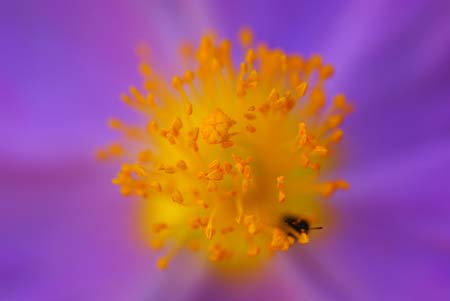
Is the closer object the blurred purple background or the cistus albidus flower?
the cistus albidus flower

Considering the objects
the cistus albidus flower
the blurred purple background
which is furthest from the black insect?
the blurred purple background

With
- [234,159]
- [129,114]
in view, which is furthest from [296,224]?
[129,114]

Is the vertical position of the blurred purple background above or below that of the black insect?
above

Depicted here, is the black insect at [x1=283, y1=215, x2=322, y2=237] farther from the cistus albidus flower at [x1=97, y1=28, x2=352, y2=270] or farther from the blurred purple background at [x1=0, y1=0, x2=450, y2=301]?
the blurred purple background at [x1=0, y1=0, x2=450, y2=301]

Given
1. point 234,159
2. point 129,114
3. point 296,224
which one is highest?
point 129,114

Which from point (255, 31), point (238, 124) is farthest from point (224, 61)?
point (255, 31)

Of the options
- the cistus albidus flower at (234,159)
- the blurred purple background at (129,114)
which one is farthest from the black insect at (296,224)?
the blurred purple background at (129,114)

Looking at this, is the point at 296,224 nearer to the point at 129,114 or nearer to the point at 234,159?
the point at 234,159
